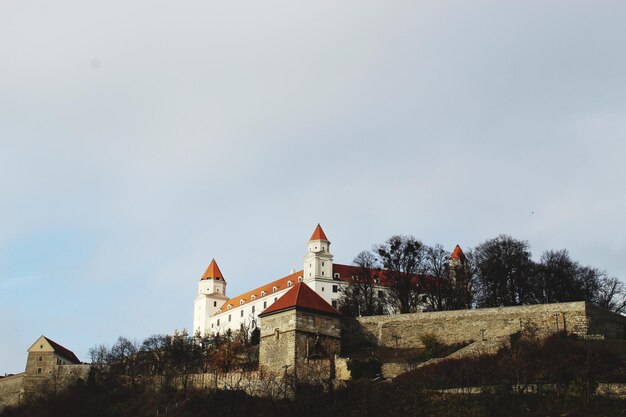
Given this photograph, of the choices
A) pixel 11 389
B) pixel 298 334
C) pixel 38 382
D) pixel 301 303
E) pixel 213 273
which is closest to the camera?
pixel 298 334

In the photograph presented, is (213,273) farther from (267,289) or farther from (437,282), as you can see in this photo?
(437,282)

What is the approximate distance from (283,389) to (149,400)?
1240cm

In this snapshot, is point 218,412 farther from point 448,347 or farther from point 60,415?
point 60,415

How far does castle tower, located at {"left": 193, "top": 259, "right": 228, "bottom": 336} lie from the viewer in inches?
4289

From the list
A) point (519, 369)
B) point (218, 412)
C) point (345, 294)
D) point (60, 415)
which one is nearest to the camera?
point (519, 369)

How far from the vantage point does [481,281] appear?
2389 inches

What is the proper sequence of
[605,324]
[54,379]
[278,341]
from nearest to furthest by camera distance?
[605,324]
[278,341]
[54,379]

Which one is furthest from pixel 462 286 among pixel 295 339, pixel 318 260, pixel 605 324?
pixel 318 260

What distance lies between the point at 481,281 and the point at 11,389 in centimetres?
4083

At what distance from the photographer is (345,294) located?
74.8m

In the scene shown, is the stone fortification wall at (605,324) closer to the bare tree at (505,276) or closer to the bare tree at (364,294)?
the bare tree at (505,276)

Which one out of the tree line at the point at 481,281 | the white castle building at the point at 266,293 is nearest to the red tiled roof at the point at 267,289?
the white castle building at the point at 266,293


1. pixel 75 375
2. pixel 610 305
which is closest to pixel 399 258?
pixel 610 305

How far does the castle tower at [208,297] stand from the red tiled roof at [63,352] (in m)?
30.9
